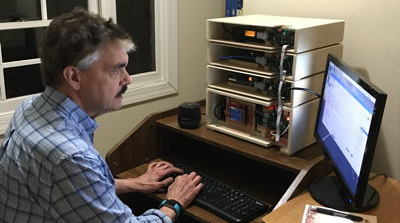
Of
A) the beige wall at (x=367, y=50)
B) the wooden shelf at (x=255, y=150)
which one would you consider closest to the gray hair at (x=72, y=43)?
the wooden shelf at (x=255, y=150)

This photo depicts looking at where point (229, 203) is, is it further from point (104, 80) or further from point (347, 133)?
point (104, 80)

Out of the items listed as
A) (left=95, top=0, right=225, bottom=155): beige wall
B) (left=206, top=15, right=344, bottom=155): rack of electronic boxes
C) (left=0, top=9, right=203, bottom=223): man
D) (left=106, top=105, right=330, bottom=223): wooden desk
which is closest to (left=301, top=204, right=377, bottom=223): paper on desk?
(left=106, top=105, right=330, bottom=223): wooden desk

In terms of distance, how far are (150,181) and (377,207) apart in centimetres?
83

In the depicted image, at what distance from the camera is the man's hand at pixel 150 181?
169cm

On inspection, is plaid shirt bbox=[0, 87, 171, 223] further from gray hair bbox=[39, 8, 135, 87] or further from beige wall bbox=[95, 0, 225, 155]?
beige wall bbox=[95, 0, 225, 155]

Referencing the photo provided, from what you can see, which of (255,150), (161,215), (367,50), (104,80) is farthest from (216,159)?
(104,80)

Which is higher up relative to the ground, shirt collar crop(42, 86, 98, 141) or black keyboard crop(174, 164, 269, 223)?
shirt collar crop(42, 86, 98, 141)

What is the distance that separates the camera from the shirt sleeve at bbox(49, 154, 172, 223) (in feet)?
3.58

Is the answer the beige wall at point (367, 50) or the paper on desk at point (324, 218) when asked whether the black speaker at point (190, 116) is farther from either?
the paper on desk at point (324, 218)

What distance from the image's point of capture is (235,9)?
2.30m

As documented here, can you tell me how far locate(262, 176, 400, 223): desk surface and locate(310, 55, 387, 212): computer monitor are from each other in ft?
0.08

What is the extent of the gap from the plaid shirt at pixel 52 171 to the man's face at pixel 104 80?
0.05 meters

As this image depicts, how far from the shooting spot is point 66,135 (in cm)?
113

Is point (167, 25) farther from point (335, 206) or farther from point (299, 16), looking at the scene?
point (335, 206)
